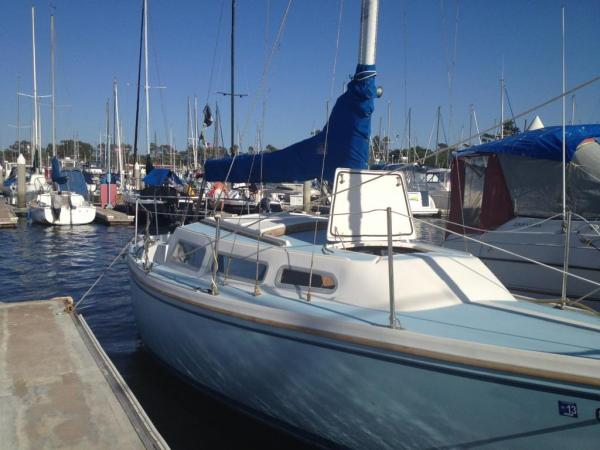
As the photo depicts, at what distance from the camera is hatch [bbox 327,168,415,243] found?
5.59 meters

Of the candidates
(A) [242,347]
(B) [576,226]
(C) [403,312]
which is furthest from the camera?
(B) [576,226]

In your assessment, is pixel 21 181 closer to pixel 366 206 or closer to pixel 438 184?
pixel 438 184

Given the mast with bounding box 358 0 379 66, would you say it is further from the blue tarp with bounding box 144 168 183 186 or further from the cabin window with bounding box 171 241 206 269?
the blue tarp with bounding box 144 168 183 186

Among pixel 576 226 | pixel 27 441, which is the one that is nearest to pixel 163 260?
pixel 27 441

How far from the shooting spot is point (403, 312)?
4.55 m

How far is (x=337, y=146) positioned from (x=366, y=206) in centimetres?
90

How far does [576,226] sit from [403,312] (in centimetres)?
636

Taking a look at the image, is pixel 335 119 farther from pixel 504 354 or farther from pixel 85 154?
pixel 85 154

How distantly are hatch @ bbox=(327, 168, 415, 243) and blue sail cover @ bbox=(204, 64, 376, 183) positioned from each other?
38 centimetres

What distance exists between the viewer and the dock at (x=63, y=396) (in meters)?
4.18

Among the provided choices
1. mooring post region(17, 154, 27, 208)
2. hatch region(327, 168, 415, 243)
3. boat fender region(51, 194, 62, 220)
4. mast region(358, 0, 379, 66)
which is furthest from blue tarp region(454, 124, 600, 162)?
mooring post region(17, 154, 27, 208)

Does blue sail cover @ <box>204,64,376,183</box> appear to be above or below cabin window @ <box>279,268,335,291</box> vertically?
above

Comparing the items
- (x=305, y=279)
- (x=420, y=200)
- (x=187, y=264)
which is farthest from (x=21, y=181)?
(x=305, y=279)

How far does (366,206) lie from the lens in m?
5.85
